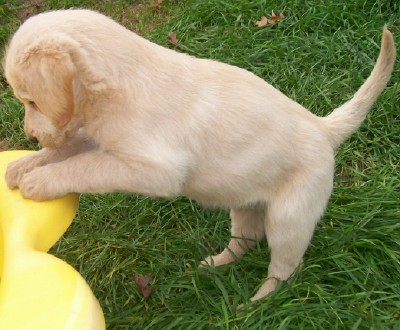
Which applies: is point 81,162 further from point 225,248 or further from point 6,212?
point 225,248

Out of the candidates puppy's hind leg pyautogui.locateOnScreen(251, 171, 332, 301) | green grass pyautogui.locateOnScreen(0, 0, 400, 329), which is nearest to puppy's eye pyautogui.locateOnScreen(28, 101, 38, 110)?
puppy's hind leg pyautogui.locateOnScreen(251, 171, 332, 301)

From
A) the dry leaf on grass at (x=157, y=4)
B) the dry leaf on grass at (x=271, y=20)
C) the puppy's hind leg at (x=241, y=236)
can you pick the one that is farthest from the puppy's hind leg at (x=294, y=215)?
the dry leaf on grass at (x=157, y=4)

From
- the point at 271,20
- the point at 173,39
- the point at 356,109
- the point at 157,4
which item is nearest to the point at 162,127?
the point at 356,109

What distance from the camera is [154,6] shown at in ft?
20.1

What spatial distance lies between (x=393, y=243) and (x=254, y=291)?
2.93 ft

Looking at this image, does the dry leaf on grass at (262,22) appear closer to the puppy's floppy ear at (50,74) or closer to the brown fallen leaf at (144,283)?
the brown fallen leaf at (144,283)

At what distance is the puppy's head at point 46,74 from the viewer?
2.42 metres

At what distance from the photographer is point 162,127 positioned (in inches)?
107

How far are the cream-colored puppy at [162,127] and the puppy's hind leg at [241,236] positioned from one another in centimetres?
37

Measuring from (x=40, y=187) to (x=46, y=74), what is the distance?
0.55 metres

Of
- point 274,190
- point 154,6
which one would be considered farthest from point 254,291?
point 154,6

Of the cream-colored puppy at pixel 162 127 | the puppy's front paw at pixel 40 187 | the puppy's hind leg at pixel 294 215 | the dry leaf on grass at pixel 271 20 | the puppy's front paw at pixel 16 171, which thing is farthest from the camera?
the dry leaf on grass at pixel 271 20

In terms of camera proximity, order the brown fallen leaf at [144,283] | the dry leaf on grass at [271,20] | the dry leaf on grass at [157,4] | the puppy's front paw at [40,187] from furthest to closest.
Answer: the dry leaf on grass at [157,4], the dry leaf on grass at [271,20], the brown fallen leaf at [144,283], the puppy's front paw at [40,187]

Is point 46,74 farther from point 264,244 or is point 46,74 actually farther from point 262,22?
point 262,22
